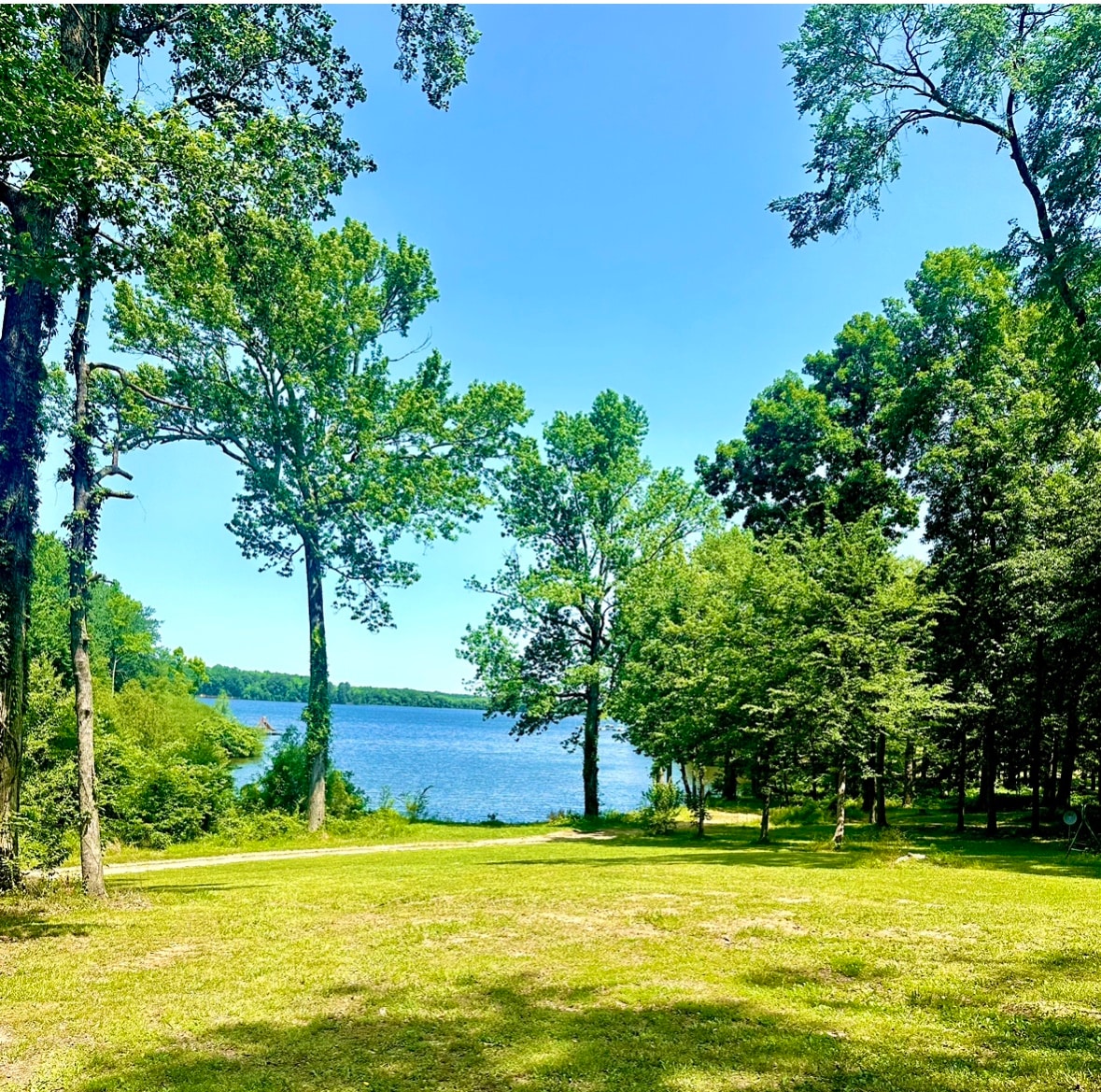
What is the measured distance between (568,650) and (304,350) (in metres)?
14.0

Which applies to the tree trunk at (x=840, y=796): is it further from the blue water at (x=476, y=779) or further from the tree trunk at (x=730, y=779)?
the blue water at (x=476, y=779)

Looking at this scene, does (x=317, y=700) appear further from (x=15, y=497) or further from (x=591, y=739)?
(x=15, y=497)

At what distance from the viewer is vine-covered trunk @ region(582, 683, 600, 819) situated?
2705 cm

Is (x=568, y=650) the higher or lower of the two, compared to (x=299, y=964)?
higher

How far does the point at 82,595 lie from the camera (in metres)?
10.2

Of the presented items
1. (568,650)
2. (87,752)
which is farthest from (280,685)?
(87,752)

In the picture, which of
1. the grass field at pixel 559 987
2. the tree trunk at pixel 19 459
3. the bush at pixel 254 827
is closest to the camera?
the grass field at pixel 559 987

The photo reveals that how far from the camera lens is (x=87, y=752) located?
1016 cm

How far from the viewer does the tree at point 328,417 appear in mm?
21453

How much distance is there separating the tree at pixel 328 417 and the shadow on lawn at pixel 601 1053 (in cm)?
1792

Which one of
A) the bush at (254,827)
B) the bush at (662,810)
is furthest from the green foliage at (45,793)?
the bush at (662,810)

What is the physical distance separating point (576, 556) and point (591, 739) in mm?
6848

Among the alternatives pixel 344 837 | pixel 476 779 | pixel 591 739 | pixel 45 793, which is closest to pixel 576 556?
pixel 591 739

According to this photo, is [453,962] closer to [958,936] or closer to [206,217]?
[958,936]
